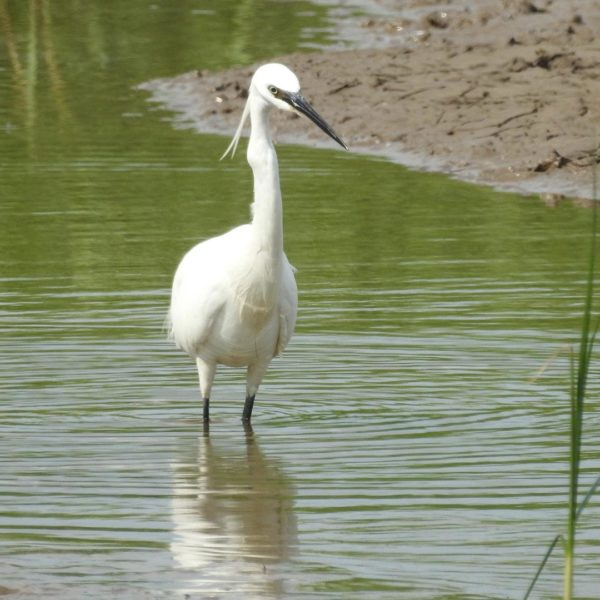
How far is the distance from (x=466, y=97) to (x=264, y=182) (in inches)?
369

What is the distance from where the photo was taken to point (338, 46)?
21125mm

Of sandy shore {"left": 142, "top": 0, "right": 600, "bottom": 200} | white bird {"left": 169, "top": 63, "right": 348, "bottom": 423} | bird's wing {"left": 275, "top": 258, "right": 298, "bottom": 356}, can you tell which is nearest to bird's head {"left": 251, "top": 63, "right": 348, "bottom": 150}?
white bird {"left": 169, "top": 63, "right": 348, "bottom": 423}

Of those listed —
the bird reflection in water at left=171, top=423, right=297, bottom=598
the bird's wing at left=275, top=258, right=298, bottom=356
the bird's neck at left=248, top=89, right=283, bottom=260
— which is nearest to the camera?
the bird reflection in water at left=171, top=423, right=297, bottom=598

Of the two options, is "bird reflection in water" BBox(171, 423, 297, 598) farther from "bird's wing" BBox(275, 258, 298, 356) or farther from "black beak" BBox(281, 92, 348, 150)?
"black beak" BBox(281, 92, 348, 150)

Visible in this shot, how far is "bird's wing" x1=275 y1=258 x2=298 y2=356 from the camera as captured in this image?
801cm

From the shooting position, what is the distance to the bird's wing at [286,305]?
801cm

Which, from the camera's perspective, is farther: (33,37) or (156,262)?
(33,37)

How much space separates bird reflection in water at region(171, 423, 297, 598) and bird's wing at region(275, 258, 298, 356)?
48 cm

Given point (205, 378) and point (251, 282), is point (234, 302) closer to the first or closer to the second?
point (251, 282)

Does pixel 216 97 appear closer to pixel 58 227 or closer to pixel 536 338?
pixel 58 227

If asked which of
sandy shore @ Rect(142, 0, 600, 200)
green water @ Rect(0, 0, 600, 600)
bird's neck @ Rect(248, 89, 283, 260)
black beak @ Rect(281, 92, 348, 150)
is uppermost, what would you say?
black beak @ Rect(281, 92, 348, 150)

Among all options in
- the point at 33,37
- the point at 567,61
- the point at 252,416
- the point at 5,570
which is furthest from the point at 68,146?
the point at 5,570

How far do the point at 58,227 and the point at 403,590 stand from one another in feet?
25.6

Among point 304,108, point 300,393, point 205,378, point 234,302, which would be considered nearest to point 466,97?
point 300,393
